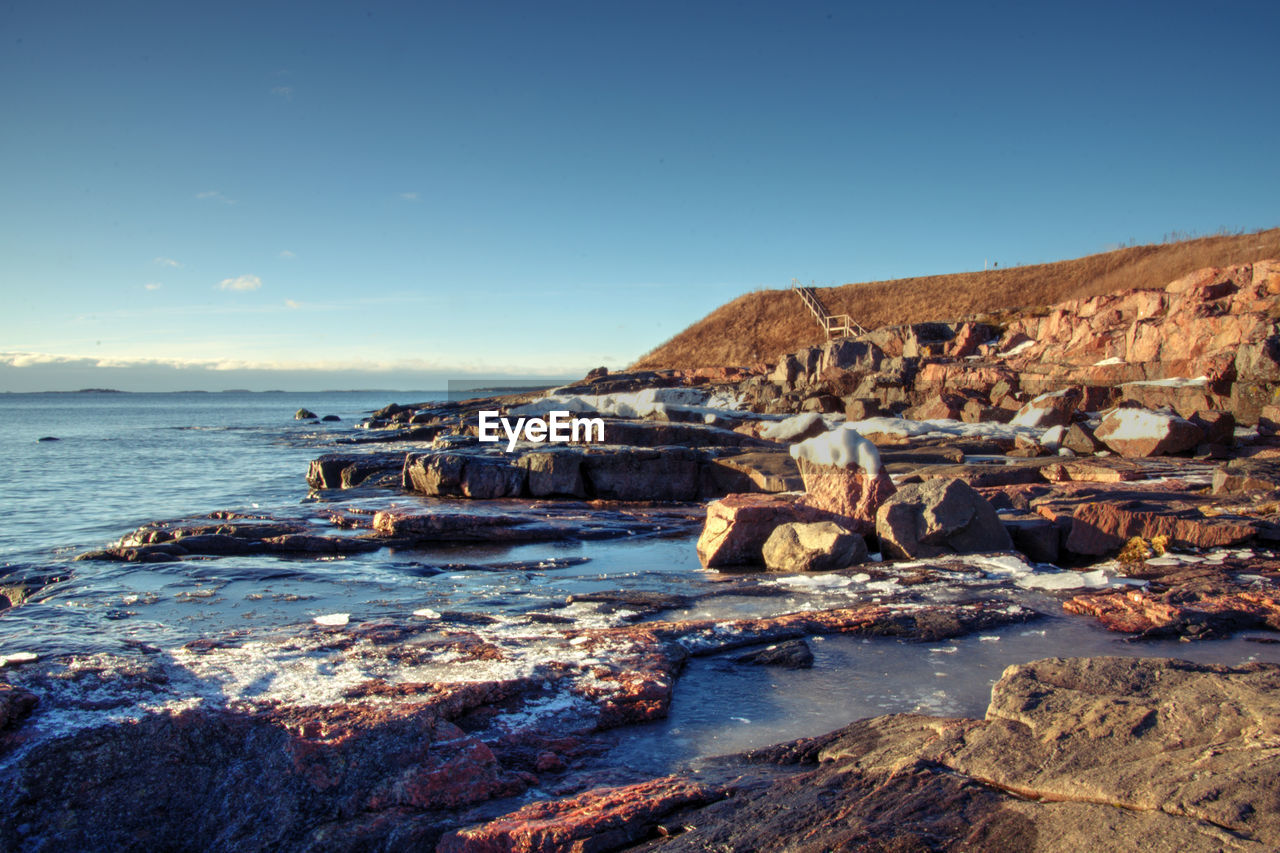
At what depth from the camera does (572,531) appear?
10.7 meters

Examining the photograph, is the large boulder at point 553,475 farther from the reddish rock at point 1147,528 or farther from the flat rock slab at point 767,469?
the reddish rock at point 1147,528

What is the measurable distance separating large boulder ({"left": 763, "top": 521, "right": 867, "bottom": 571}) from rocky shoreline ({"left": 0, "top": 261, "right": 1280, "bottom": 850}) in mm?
41

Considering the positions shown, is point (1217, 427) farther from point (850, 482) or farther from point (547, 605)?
point (547, 605)

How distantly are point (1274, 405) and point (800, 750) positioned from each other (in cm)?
1957

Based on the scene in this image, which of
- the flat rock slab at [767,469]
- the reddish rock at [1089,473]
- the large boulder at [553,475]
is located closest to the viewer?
the reddish rock at [1089,473]

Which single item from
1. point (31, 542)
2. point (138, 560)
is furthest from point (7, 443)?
point (138, 560)

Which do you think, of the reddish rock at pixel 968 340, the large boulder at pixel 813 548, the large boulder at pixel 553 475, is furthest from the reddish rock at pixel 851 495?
the reddish rock at pixel 968 340

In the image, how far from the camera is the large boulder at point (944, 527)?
26.5ft

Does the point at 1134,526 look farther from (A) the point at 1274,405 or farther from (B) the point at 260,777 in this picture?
(A) the point at 1274,405

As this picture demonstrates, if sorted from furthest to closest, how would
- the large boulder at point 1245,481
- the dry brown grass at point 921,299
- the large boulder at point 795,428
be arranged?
the dry brown grass at point 921,299 → the large boulder at point 795,428 → the large boulder at point 1245,481

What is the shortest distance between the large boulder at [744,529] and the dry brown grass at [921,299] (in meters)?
33.8

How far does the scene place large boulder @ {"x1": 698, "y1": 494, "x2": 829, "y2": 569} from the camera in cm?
860

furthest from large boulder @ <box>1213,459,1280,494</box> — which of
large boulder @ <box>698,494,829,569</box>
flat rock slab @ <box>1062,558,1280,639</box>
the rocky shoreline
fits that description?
large boulder @ <box>698,494,829,569</box>

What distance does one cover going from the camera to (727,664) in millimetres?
5234
